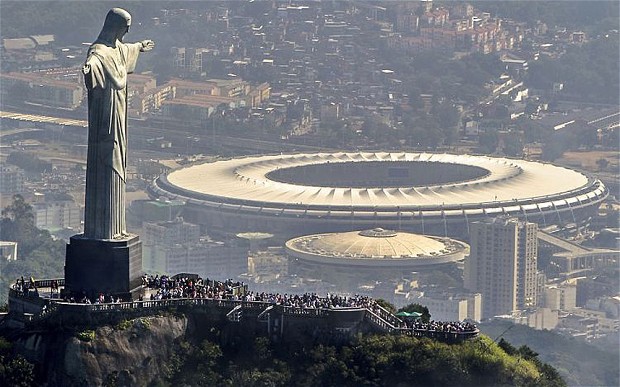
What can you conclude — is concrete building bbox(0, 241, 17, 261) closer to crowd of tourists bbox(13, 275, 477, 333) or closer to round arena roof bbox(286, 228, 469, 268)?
round arena roof bbox(286, 228, 469, 268)

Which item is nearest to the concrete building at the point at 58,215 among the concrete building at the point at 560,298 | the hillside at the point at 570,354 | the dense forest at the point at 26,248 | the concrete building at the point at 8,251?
the dense forest at the point at 26,248

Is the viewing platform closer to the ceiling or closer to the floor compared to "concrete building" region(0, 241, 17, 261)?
closer to the ceiling

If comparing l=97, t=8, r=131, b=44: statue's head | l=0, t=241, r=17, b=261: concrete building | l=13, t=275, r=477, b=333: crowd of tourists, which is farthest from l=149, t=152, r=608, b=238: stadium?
l=97, t=8, r=131, b=44: statue's head

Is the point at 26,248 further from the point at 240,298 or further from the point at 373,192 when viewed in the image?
the point at 240,298

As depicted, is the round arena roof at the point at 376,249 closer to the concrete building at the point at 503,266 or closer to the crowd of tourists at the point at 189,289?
the concrete building at the point at 503,266

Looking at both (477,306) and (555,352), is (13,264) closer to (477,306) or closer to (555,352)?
(477,306)

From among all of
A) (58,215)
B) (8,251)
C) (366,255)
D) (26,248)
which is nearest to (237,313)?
(366,255)

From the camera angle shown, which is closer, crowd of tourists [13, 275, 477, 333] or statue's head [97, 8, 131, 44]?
crowd of tourists [13, 275, 477, 333]

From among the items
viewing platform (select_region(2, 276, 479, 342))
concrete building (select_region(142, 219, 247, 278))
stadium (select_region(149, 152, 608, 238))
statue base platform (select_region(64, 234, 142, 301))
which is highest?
statue base platform (select_region(64, 234, 142, 301))

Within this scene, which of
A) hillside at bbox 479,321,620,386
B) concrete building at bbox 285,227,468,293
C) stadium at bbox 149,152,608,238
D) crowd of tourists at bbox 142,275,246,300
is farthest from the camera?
stadium at bbox 149,152,608,238
